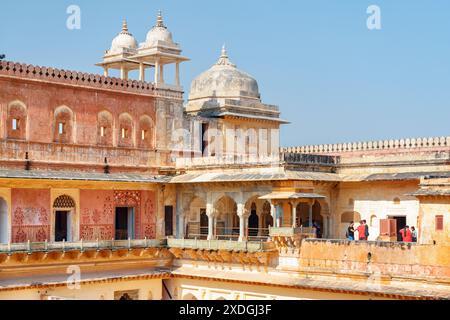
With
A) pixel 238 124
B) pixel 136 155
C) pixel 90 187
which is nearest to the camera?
pixel 90 187

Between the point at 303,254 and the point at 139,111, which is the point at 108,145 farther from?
the point at 303,254

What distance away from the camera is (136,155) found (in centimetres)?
2517

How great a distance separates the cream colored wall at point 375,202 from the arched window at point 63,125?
8306 millimetres

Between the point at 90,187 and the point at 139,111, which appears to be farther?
the point at 139,111

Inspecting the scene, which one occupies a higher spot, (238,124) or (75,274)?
(238,124)

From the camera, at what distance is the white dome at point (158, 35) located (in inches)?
1034

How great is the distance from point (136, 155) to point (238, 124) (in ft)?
15.1

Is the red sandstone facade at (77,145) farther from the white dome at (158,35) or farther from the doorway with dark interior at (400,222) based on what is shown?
the doorway with dark interior at (400,222)

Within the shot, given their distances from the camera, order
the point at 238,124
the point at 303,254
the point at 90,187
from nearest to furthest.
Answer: the point at 303,254 → the point at 90,187 → the point at 238,124

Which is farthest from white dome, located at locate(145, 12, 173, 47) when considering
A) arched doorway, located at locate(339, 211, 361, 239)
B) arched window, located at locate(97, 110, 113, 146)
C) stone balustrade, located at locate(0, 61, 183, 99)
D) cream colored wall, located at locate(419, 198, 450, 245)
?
cream colored wall, located at locate(419, 198, 450, 245)

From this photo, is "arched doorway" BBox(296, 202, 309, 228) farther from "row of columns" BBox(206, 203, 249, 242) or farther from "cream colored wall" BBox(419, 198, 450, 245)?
"cream colored wall" BBox(419, 198, 450, 245)

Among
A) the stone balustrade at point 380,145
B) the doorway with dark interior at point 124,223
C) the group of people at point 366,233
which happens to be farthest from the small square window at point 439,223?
the doorway with dark interior at point 124,223
